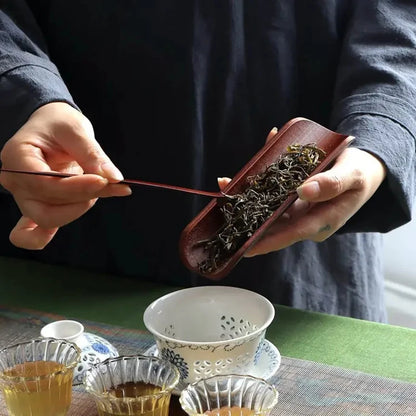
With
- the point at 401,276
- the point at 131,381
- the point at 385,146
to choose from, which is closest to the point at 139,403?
the point at 131,381

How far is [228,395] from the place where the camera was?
0.72m

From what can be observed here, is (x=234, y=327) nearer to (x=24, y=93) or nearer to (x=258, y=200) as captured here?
(x=258, y=200)

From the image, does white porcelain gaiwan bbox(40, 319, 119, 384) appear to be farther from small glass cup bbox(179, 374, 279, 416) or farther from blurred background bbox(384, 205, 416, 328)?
blurred background bbox(384, 205, 416, 328)

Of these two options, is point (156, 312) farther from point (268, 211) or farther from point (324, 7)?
point (324, 7)

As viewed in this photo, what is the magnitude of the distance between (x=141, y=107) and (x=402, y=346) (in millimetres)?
446

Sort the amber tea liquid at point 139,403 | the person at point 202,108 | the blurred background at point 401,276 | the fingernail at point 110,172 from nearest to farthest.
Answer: the amber tea liquid at point 139,403
the fingernail at point 110,172
the person at point 202,108
the blurred background at point 401,276

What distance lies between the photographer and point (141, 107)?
1052 mm

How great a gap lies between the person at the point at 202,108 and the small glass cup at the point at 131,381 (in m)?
0.19

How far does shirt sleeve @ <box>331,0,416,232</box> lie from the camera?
2.93 ft

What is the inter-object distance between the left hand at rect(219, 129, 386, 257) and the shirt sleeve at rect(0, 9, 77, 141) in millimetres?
286

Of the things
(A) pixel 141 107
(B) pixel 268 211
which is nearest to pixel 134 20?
(A) pixel 141 107

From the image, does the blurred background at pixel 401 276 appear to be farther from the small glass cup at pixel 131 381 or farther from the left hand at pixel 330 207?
the small glass cup at pixel 131 381

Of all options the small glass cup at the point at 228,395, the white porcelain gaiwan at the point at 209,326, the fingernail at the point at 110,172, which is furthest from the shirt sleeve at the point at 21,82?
the small glass cup at the point at 228,395

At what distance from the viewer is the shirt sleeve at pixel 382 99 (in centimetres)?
89
